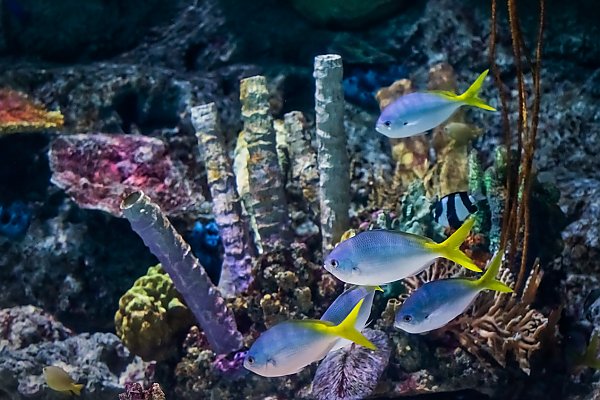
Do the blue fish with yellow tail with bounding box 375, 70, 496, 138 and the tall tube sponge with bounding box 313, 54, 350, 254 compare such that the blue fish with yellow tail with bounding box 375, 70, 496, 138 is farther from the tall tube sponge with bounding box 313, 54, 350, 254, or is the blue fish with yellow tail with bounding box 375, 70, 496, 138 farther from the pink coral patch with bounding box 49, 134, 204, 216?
the pink coral patch with bounding box 49, 134, 204, 216

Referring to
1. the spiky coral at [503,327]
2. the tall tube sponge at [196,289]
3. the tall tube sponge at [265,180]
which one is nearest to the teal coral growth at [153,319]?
the tall tube sponge at [196,289]

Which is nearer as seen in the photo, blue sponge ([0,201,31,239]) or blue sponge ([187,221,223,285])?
blue sponge ([187,221,223,285])

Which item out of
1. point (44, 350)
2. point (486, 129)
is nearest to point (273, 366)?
point (44, 350)

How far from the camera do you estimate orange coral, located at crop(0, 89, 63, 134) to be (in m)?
5.17

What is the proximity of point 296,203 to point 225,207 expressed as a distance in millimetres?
670

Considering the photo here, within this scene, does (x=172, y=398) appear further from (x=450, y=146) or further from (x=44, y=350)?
(x=450, y=146)

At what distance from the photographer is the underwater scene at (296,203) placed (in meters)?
3.41

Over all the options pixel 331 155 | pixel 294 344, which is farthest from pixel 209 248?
pixel 294 344

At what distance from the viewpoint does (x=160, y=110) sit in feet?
19.4

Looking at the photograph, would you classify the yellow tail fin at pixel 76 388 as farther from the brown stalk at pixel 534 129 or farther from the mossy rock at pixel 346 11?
the mossy rock at pixel 346 11

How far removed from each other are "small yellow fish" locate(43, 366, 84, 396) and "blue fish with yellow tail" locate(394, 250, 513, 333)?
2220mm

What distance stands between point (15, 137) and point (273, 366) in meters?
4.24

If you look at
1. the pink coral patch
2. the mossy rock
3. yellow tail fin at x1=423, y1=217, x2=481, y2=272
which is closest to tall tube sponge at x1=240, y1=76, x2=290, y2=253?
the pink coral patch

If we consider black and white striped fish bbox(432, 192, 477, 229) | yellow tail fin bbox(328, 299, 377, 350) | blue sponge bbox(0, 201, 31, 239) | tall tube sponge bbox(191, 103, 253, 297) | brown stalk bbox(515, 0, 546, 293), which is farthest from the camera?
blue sponge bbox(0, 201, 31, 239)
